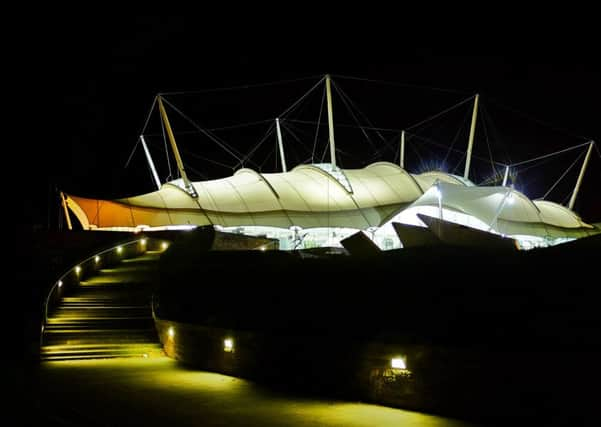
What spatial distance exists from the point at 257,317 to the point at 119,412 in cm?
385

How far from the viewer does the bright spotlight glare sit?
31.5ft

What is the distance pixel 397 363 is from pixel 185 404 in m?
3.36

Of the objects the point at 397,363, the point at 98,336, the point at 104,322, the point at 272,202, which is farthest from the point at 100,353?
the point at 272,202

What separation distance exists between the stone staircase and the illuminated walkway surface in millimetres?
2445

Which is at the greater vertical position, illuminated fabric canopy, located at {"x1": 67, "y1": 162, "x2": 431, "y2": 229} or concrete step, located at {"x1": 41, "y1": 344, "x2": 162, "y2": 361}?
illuminated fabric canopy, located at {"x1": 67, "y1": 162, "x2": 431, "y2": 229}

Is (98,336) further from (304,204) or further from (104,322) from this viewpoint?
(304,204)

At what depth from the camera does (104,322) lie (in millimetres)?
17406

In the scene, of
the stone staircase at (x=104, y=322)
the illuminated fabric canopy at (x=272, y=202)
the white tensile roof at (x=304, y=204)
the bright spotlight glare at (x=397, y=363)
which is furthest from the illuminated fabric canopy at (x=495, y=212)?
the bright spotlight glare at (x=397, y=363)

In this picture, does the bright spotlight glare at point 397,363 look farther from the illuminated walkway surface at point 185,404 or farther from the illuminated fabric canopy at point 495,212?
the illuminated fabric canopy at point 495,212

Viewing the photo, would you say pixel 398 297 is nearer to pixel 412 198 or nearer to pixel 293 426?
pixel 293 426

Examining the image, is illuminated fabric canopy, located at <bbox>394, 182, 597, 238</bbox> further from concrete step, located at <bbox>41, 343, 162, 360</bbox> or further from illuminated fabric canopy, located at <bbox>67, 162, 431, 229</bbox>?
concrete step, located at <bbox>41, 343, 162, 360</bbox>

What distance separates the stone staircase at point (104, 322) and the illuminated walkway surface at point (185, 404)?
2.45m

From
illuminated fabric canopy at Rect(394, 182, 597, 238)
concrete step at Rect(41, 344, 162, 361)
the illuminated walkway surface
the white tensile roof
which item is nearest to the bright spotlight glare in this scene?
the illuminated walkway surface

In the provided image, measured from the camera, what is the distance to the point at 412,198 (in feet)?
145
